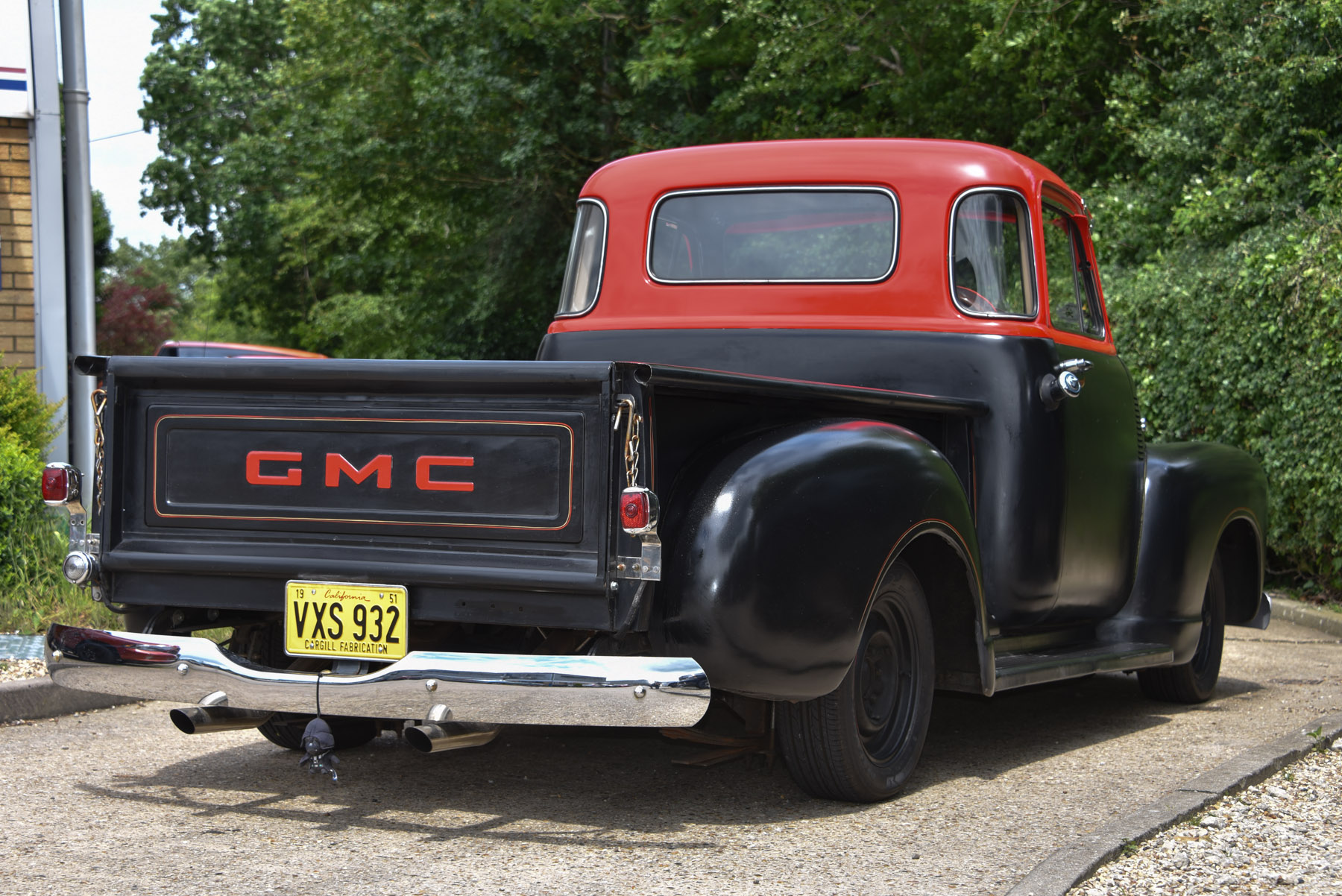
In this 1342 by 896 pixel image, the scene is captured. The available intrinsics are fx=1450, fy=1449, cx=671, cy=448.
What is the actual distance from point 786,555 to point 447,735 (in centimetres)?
101

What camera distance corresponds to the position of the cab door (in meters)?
5.48

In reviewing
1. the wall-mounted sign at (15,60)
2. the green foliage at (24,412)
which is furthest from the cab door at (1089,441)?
the wall-mounted sign at (15,60)

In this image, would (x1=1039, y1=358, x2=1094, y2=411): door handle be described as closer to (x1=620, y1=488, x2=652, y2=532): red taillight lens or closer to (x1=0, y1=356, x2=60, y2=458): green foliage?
(x1=620, y1=488, x2=652, y2=532): red taillight lens

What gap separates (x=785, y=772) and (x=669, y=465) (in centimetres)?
151

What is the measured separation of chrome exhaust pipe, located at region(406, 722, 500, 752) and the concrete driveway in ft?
0.96

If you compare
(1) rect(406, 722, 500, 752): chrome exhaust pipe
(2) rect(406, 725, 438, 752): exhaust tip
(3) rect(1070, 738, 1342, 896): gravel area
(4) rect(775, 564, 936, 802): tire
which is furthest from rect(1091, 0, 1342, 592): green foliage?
(2) rect(406, 725, 438, 752): exhaust tip

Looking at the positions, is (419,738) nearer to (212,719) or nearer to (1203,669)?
(212,719)

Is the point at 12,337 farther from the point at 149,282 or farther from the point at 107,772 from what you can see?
the point at 149,282

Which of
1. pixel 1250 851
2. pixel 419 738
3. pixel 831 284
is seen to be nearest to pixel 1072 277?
pixel 831 284

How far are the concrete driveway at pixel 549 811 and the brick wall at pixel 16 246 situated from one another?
5070mm

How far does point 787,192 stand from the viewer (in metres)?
5.69

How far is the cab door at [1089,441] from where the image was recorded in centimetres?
548

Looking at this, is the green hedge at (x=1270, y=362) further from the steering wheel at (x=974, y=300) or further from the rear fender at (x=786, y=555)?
the rear fender at (x=786, y=555)

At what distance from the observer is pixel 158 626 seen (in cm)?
441
